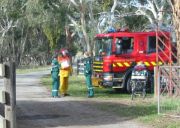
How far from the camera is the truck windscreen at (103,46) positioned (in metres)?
25.2

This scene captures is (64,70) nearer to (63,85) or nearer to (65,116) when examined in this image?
(63,85)

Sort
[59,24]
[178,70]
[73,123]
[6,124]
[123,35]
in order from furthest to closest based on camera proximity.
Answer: [59,24], [123,35], [178,70], [73,123], [6,124]

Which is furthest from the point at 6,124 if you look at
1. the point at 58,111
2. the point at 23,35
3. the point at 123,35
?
the point at 23,35

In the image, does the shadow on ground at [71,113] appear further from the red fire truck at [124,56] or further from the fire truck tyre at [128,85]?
the fire truck tyre at [128,85]

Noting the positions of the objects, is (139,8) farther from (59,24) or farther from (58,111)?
(58,111)

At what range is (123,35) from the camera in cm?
2506

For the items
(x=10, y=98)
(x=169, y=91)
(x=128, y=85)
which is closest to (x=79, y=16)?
(x=128, y=85)

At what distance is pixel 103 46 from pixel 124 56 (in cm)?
123

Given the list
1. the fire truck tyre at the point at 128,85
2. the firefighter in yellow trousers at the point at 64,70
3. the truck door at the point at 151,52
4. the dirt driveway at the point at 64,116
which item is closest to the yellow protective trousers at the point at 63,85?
the firefighter in yellow trousers at the point at 64,70

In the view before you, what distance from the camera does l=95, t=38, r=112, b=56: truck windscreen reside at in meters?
25.2

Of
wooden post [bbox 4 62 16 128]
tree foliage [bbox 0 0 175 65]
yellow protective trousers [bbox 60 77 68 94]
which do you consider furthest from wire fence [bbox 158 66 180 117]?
wooden post [bbox 4 62 16 128]

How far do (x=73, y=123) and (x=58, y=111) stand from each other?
297 cm

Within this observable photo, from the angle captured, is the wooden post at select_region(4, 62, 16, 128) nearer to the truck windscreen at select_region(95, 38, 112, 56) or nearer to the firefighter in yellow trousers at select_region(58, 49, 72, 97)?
the firefighter in yellow trousers at select_region(58, 49, 72, 97)

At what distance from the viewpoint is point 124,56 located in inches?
985
